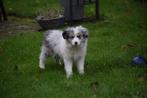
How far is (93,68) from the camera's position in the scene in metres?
8.59

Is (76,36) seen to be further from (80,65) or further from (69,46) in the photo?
(80,65)

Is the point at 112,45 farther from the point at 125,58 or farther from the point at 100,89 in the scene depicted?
the point at 100,89

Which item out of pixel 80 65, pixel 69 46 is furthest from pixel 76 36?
pixel 80 65

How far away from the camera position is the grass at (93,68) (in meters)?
7.25

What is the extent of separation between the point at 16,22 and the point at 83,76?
6394 millimetres

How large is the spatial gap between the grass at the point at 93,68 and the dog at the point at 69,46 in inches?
9.6

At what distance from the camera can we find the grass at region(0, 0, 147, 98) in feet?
23.8

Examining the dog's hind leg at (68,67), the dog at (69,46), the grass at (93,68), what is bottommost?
the grass at (93,68)

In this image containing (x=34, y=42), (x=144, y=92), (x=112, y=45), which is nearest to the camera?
(x=144, y=92)

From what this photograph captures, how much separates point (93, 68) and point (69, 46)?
0.82m

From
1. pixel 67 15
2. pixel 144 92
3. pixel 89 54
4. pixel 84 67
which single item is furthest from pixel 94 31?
pixel 144 92

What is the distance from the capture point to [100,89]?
7.25m

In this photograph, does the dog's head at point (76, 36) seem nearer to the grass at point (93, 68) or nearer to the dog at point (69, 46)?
the dog at point (69, 46)

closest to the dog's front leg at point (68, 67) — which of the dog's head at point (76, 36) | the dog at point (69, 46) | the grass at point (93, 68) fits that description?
the dog at point (69, 46)
